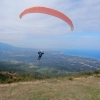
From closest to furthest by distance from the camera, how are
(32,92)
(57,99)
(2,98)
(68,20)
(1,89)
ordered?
(57,99) → (2,98) → (32,92) → (68,20) → (1,89)

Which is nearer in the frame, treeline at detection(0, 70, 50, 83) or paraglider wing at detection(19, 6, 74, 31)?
paraglider wing at detection(19, 6, 74, 31)

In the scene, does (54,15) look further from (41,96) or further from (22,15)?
(41,96)

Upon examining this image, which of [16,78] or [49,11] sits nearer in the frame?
[49,11]

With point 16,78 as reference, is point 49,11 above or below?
above

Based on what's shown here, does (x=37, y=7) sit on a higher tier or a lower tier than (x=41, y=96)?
higher

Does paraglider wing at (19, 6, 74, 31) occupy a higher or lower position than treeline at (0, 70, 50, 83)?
higher

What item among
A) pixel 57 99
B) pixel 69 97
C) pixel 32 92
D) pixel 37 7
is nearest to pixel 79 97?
pixel 69 97

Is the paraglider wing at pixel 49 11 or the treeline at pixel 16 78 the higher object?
the paraglider wing at pixel 49 11

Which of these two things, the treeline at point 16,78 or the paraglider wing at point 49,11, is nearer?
the paraglider wing at point 49,11

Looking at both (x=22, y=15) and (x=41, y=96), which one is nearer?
(x=41, y=96)

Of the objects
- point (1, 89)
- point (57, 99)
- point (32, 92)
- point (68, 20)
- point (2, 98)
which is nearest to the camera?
point (57, 99)
